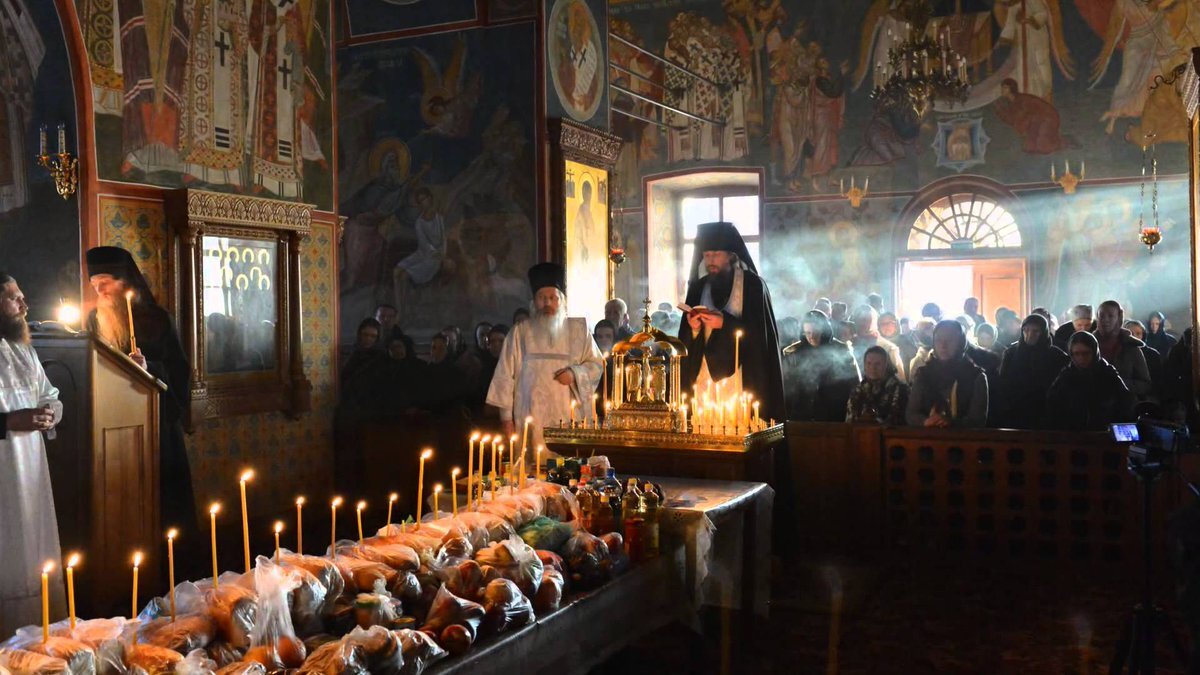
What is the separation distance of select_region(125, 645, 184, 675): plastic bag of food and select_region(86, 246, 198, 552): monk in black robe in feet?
A: 15.0

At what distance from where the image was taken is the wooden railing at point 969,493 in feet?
22.1

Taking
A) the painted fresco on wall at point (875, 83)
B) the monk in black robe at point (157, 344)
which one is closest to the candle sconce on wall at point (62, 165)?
the monk in black robe at point (157, 344)

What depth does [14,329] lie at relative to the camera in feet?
16.5

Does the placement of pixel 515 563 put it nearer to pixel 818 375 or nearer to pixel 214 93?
pixel 818 375

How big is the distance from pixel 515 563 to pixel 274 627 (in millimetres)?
866

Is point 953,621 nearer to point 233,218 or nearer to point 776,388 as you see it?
point 776,388

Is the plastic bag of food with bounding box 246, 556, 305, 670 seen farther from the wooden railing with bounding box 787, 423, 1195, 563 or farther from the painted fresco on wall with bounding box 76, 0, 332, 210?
the painted fresco on wall with bounding box 76, 0, 332, 210

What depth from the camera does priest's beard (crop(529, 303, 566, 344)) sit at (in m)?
7.44

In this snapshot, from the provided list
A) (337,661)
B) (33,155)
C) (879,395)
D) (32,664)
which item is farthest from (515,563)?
(33,155)

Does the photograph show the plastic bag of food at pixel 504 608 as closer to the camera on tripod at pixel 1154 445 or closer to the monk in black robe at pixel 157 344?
the camera on tripod at pixel 1154 445

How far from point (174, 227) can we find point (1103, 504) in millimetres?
6699

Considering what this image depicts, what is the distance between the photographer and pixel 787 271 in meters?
17.5

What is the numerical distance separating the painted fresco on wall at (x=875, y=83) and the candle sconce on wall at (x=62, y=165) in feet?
38.2

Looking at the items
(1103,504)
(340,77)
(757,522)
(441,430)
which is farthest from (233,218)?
(1103,504)
